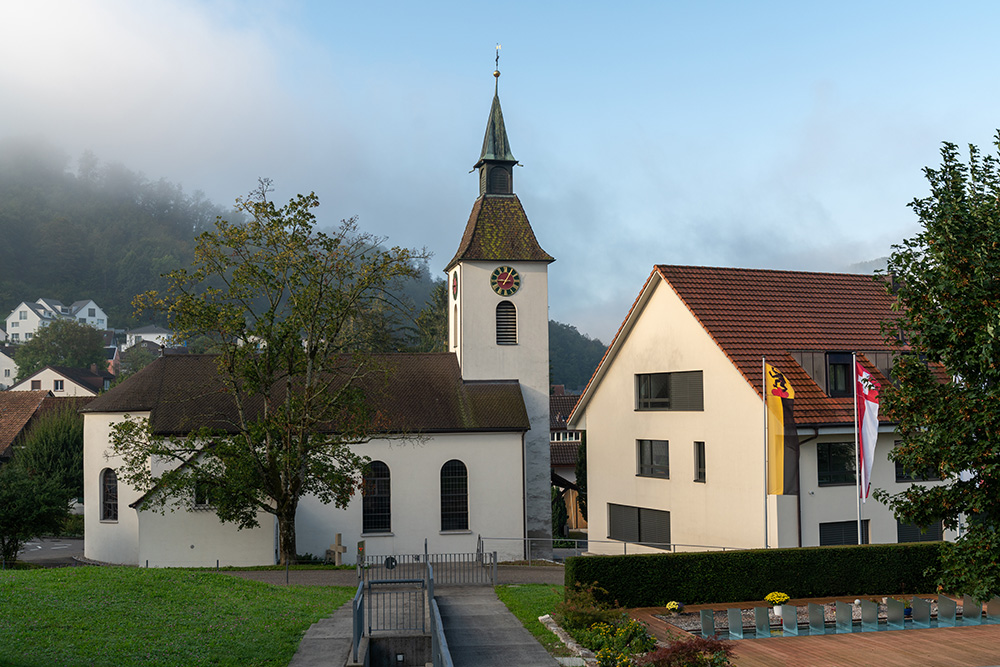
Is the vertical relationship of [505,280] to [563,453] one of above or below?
above

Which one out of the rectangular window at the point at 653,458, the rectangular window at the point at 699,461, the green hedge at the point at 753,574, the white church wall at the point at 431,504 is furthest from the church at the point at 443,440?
the green hedge at the point at 753,574

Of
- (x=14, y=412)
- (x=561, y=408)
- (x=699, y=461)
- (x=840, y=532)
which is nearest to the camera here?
(x=840, y=532)

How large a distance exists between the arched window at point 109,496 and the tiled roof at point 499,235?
58.1 feet

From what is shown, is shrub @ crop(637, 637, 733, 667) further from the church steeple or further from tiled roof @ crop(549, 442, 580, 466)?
tiled roof @ crop(549, 442, 580, 466)

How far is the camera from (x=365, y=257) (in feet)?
95.3

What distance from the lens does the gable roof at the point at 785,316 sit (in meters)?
25.4

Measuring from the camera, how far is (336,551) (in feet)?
104

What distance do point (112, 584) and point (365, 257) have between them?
44.3 ft

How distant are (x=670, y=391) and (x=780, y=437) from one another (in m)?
6.76

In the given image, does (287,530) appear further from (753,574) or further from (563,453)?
(563,453)

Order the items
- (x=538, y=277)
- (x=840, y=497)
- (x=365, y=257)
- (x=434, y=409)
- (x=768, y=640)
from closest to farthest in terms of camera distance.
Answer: (x=768, y=640) < (x=840, y=497) < (x=365, y=257) < (x=434, y=409) < (x=538, y=277)

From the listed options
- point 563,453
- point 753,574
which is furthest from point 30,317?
point 753,574

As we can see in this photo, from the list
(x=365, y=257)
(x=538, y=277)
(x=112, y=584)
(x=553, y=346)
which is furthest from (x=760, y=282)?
(x=553, y=346)

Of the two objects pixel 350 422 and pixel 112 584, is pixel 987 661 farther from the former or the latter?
pixel 350 422
